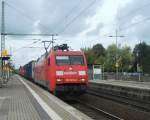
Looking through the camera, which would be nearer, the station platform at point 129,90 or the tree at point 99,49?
the station platform at point 129,90

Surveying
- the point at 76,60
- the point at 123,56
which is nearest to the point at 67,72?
the point at 76,60

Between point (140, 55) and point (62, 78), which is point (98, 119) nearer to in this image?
point (62, 78)

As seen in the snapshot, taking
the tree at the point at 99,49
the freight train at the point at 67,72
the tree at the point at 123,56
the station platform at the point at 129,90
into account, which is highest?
the tree at the point at 99,49

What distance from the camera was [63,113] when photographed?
51.4ft

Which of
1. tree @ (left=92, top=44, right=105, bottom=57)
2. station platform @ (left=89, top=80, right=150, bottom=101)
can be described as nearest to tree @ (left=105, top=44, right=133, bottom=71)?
tree @ (left=92, top=44, right=105, bottom=57)

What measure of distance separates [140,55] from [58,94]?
9752 cm

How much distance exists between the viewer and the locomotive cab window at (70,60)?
1063 inches

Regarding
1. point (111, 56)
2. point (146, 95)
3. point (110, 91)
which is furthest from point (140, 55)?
point (146, 95)

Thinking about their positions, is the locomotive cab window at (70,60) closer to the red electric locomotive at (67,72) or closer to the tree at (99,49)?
the red electric locomotive at (67,72)

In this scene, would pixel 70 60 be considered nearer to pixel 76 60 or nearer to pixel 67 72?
pixel 76 60

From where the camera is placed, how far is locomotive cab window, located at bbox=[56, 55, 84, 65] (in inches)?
1063

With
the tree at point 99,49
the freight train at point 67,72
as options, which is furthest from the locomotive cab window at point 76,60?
the tree at point 99,49

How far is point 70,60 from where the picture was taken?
89.2 feet

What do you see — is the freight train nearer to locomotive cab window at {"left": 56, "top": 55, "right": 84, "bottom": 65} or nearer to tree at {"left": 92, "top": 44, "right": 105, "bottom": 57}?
locomotive cab window at {"left": 56, "top": 55, "right": 84, "bottom": 65}
